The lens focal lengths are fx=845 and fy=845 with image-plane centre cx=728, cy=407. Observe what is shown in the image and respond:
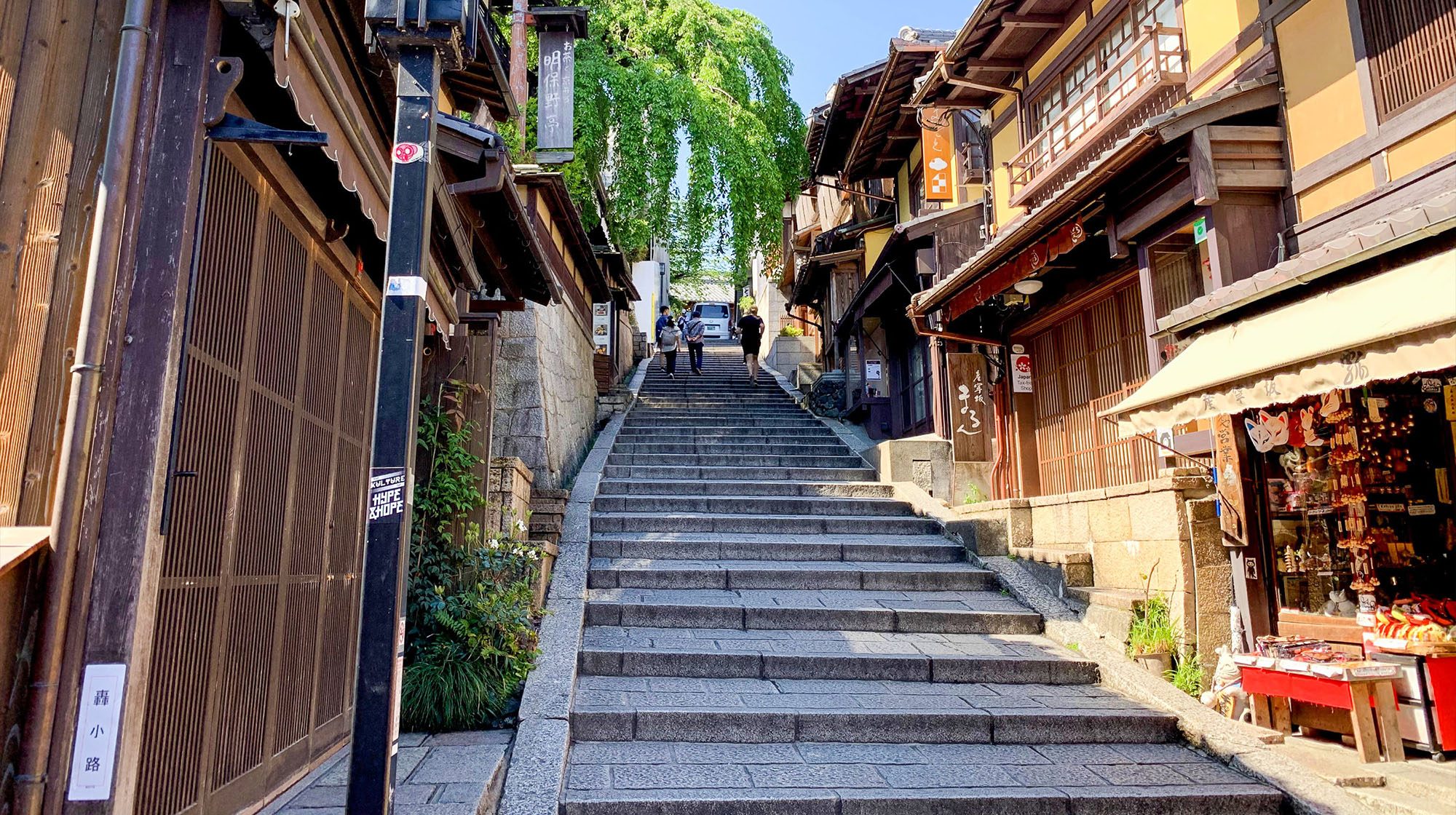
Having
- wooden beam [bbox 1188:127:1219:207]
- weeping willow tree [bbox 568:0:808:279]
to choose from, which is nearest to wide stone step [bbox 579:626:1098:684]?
wooden beam [bbox 1188:127:1219:207]

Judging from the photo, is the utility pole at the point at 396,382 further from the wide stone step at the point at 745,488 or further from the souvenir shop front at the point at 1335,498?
the wide stone step at the point at 745,488

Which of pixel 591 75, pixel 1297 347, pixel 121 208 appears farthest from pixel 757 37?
pixel 121 208

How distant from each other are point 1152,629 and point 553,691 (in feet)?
15.5

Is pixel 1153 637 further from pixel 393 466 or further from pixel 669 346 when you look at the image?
pixel 669 346

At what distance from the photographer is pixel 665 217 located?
19.9 m

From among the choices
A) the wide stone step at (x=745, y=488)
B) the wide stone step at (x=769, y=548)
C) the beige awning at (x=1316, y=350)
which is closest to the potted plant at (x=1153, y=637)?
the beige awning at (x=1316, y=350)

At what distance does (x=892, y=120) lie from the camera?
16.6 m

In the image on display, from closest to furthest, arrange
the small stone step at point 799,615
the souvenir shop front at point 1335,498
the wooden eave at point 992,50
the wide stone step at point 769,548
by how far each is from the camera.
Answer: the souvenir shop front at point 1335,498 → the small stone step at point 799,615 → the wide stone step at point 769,548 → the wooden eave at point 992,50

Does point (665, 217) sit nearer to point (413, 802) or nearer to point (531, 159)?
point (531, 159)

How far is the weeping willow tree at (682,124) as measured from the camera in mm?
18781

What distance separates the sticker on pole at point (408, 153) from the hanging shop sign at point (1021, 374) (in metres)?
10.0

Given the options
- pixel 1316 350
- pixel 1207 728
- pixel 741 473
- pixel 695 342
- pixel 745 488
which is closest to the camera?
pixel 1316 350

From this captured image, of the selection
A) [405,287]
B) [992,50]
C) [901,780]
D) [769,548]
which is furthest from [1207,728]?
[992,50]

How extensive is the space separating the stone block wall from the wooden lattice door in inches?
195
